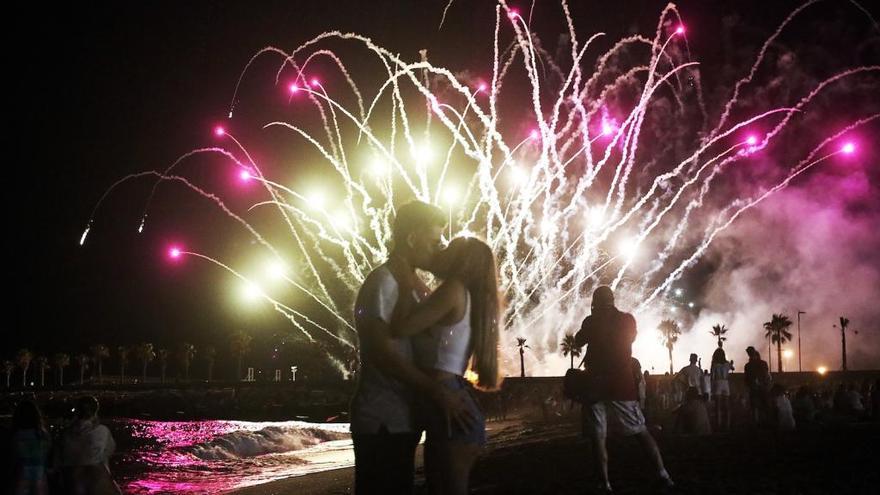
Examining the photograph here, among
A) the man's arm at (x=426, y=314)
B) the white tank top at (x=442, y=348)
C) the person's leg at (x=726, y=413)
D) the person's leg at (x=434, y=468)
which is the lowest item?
the person's leg at (x=726, y=413)

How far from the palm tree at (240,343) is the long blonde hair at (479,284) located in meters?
137

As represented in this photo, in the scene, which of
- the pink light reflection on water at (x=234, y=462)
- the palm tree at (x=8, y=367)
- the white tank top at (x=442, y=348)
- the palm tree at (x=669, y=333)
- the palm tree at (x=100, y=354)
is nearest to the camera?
the white tank top at (x=442, y=348)

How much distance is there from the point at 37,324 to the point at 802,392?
537ft

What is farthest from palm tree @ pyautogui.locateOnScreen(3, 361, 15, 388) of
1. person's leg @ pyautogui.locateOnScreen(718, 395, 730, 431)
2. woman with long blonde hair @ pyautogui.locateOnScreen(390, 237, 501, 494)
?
woman with long blonde hair @ pyautogui.locateOnScreen(390, 237, 501, 494)

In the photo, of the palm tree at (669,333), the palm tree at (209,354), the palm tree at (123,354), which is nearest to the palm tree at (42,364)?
the palm tree at (123,354)

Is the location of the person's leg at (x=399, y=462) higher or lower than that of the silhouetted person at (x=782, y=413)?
higher

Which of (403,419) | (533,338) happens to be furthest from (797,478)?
(533,338)

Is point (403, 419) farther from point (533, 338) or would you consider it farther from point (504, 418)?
point (533, 338)

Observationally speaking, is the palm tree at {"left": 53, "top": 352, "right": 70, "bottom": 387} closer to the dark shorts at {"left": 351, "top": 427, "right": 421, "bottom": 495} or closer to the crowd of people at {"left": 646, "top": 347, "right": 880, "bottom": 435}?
the crowd of people at {"left": 646, "top": 347, "right": 880, "bottom": 435}

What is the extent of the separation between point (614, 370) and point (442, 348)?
435 centimetres

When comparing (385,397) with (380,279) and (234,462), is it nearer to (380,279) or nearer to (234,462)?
(380,279)

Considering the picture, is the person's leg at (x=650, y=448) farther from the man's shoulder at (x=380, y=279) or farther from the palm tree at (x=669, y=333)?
the palm tree at (x=669, y=333)

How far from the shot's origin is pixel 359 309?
3941 mm

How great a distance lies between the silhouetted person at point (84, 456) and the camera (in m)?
8.17
